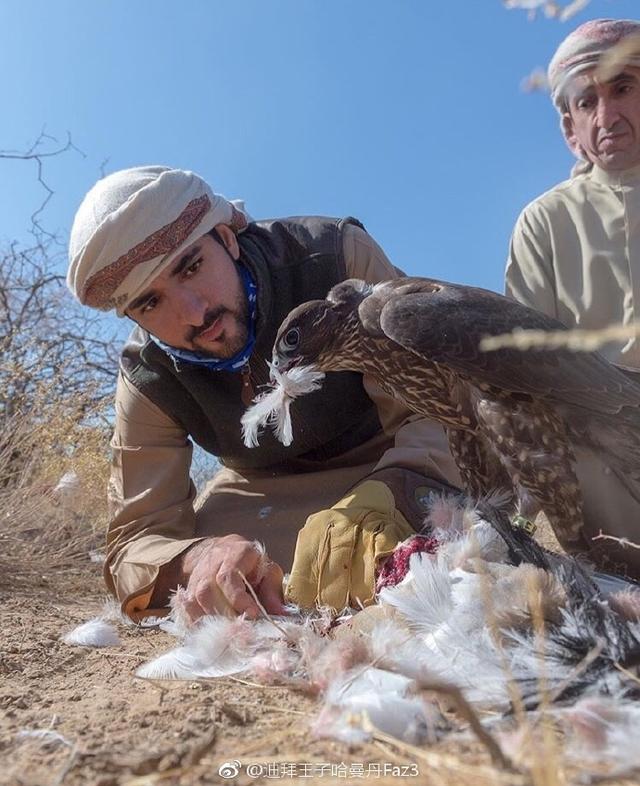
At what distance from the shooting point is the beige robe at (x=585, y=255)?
2910 millimetres

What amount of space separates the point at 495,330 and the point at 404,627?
1140 millimetres

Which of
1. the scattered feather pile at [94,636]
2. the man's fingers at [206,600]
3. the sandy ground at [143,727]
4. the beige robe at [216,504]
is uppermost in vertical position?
the beige robe at [216,504]

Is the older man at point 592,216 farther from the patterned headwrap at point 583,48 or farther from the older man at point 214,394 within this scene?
the older man at point 214,394

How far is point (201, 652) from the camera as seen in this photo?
1.82 m

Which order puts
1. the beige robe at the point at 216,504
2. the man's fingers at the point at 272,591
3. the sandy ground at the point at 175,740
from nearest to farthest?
the sandy ground at the point at 175,740
the man's fingers at the point at 272,591
the beige robe at the point at 216,504

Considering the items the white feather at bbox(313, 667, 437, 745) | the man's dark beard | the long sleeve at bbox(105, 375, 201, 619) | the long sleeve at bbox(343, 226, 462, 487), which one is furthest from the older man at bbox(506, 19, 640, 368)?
the white feather at bbox(313, 667, 437, 745)

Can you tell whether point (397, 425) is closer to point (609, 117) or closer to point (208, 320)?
point (208, 320)

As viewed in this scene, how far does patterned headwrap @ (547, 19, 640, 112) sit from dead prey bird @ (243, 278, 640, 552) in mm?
Result: 1062

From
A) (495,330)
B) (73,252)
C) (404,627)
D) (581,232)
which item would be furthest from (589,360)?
(73,252)

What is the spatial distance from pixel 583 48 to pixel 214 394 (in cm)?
206

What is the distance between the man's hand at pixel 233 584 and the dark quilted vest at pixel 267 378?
913 millimetres

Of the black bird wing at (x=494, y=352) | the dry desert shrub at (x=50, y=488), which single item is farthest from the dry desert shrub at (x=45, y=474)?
the black bird wing at (x=494, y=352)

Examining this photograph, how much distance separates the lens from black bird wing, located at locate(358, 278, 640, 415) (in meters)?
2.37

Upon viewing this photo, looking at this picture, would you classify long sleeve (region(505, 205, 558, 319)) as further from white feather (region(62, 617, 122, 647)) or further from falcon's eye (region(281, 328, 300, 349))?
white feather (region(62, 617, 122, 647))
